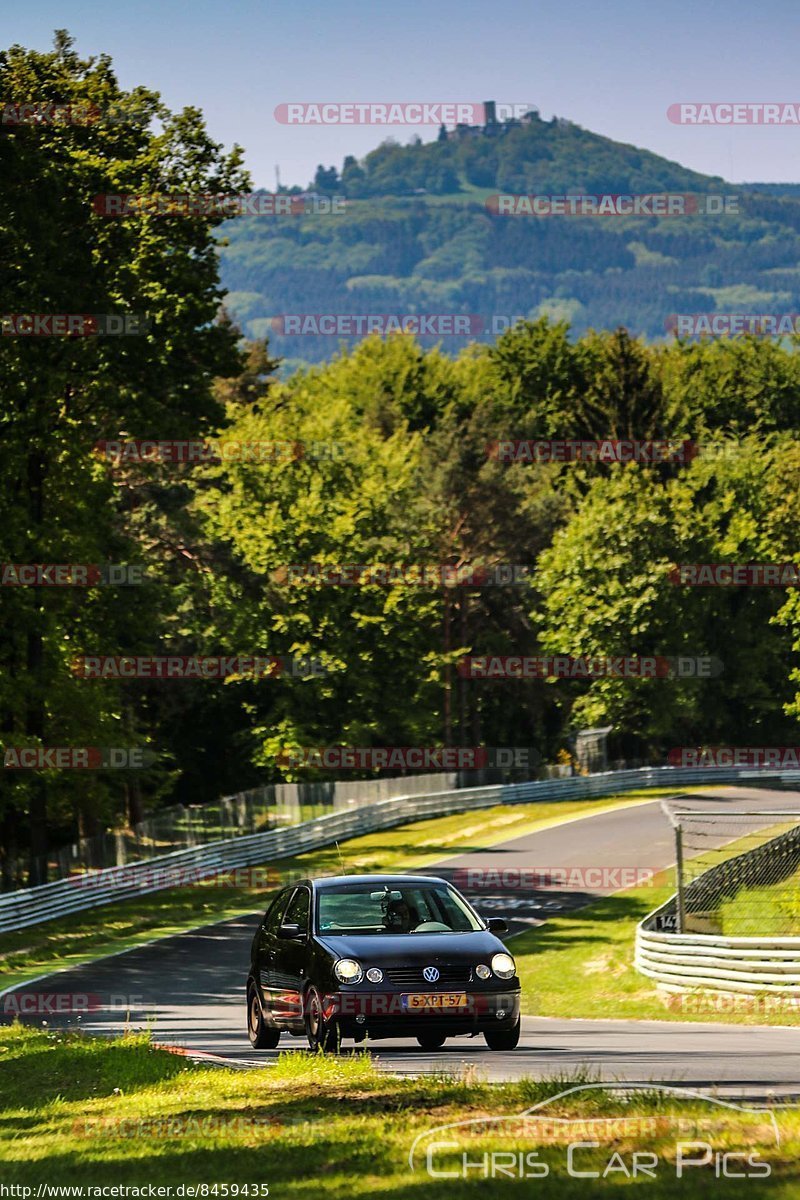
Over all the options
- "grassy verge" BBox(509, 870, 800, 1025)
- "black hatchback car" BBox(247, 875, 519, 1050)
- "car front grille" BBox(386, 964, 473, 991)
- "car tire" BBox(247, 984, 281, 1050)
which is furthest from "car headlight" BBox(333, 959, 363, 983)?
"grassy verge" BBox(509, 870, 800, 1025)

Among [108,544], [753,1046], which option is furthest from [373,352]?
[753,1046]

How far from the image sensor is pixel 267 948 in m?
15.8

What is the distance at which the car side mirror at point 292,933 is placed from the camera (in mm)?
14860

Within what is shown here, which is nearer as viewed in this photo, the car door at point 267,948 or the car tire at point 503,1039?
the car tire at point 503,1039

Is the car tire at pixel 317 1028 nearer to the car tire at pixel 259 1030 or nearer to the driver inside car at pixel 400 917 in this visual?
the driver inside car at pixel 400 917

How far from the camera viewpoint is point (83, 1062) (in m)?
15.0

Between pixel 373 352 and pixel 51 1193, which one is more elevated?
pixel 373 352

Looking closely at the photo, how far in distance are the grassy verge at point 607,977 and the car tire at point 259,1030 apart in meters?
7.57

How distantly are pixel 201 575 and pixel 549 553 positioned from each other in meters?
27.3

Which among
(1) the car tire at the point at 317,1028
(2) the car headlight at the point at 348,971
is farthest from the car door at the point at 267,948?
(2) the car headlight at the point at 348,971

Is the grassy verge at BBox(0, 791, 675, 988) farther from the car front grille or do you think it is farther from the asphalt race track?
the car front grille

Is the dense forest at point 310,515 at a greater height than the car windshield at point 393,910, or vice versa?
the dense forest at point 310,515

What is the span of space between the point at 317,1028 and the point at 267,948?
1.84m

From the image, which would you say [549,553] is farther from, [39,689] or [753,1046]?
[753,1046]
